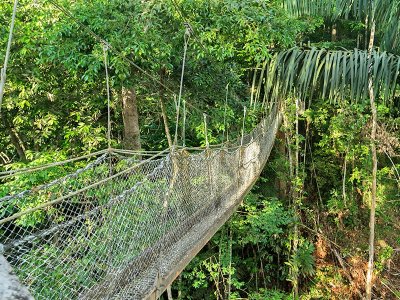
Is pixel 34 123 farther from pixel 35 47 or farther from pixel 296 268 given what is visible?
pixel 296 268

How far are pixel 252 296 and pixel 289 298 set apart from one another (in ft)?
1.46

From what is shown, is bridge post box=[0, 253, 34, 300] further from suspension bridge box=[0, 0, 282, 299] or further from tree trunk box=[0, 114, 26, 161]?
tree trunk box=[0, 114, 26, 161]

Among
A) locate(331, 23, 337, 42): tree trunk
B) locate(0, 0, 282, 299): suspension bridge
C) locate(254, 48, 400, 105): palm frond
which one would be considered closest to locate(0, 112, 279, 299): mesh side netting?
locate(0, 0, 282, 299): suspension bridge

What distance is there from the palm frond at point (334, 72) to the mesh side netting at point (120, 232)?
1.82ft

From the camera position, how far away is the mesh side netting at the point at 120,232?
3.35 feet

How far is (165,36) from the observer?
9.00 ft

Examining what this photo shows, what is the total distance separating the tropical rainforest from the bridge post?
45.2 inches

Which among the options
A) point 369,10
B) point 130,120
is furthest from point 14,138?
point 369,10

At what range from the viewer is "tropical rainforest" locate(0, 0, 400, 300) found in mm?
2080

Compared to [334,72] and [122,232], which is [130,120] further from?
[122,232]

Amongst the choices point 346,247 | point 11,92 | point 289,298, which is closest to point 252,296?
point 289,298

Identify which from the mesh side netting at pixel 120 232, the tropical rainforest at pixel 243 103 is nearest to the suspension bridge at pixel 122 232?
the mesh side netting at pixel 120 232

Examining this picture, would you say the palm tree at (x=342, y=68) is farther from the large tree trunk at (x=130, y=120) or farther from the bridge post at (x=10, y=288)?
the bridge post at (x=10, y=288)

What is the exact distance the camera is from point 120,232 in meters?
1.27
